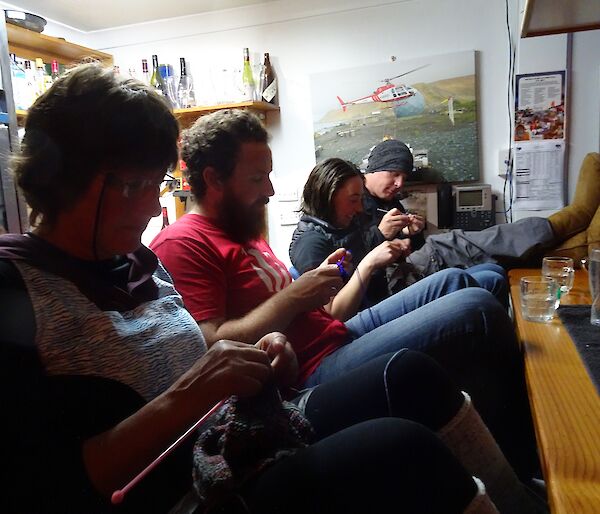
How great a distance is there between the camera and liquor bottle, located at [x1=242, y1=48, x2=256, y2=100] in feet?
9.20

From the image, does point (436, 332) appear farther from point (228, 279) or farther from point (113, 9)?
point (113, 9)

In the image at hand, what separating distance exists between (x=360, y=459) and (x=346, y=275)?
2.85 ft

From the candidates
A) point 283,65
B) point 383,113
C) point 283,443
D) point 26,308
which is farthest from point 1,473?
point 283,65

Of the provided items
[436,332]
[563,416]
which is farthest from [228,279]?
[563,416]

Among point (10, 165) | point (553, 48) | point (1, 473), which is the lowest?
point (1, 473)

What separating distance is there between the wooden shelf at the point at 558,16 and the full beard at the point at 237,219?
941 millimetres

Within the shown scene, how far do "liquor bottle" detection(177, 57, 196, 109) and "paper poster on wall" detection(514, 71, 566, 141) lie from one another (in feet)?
5.71

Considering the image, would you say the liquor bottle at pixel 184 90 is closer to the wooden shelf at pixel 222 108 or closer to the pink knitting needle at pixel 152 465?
the wooden shelf at pixel 222 108

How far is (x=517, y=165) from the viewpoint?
8.50ft

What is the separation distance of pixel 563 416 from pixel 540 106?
2155 mm

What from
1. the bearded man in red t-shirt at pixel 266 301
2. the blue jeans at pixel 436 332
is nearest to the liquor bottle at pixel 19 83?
the bearded man in red t-shirt at pixel 266 301

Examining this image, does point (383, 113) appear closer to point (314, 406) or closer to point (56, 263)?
Answer: point (314, 406)

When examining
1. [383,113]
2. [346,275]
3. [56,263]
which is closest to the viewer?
[56,263]

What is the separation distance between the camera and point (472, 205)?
2.58m
